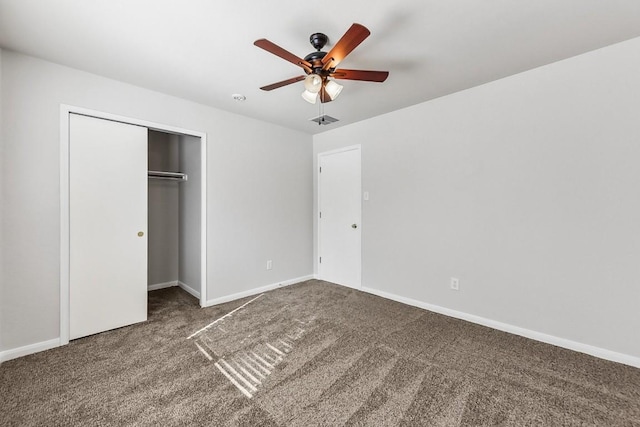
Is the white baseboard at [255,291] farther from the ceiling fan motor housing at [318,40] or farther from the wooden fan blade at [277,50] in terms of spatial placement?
the ceiling fan motor housing at [318,40]

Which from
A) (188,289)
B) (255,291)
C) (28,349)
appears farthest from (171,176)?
(28,349)

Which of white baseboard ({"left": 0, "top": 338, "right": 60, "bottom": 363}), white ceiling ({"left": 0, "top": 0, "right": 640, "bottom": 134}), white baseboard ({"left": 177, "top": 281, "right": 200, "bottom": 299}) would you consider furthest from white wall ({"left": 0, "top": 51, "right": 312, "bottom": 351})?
white baseboard ({"left": 177, "top": 281, "right": 200, "bottom": 299})

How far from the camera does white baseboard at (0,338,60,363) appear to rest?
2160 mm

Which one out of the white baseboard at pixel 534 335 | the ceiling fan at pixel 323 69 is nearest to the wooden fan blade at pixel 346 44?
the ceiling fan at pixel 323 69

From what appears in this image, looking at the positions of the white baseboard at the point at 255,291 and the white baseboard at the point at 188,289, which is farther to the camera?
the white baseboard at the point at 188,289

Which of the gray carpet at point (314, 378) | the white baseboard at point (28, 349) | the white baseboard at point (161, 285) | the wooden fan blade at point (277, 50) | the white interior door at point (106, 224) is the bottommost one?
the gray carpet at point (314, 378)

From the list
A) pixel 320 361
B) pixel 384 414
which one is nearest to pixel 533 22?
pixel 384 414

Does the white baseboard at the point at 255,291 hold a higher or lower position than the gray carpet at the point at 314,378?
higher

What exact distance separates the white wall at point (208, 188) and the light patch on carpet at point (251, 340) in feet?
2.18

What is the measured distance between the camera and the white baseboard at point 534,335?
2.12 m

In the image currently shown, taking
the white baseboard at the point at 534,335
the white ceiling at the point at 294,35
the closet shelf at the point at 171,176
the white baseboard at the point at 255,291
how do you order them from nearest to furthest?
the white ceiling at the point at 294,35 → the white baseboard at the point at 534,335 → the white baseboard at the point at 255,291 → the closet shelf at the point at 171,176

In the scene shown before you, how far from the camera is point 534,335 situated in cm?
249

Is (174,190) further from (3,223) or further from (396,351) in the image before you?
(396,351)

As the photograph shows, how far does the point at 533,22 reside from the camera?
185cm
